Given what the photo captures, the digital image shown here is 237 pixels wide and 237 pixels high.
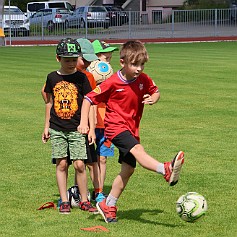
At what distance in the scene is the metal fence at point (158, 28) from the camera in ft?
159

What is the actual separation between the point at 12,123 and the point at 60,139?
20.7ft

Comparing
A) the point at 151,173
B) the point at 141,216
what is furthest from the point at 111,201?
the point at 151,173

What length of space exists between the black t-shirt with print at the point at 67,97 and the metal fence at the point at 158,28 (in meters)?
40.0

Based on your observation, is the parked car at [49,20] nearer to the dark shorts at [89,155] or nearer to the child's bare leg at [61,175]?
the dark shorts at [89,155]

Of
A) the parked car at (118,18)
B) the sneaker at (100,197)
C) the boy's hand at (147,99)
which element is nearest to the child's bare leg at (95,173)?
the sneaker at (100,197)

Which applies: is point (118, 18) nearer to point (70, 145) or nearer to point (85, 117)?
point (70, 145)

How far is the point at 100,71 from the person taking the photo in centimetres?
879

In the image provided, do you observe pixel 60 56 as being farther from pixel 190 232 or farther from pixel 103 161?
pixel 190 232

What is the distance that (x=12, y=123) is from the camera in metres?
14.3

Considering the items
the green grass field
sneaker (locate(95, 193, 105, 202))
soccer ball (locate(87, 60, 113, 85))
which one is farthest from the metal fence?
sneaker (locate(95, 193, 105, 202))

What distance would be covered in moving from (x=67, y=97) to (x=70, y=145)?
46 cm

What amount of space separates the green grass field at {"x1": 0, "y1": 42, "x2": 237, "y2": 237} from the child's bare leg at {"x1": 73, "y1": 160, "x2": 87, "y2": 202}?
18 cm

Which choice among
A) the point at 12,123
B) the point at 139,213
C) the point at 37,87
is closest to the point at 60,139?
the point at 139,213

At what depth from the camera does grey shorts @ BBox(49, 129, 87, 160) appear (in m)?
8.09
